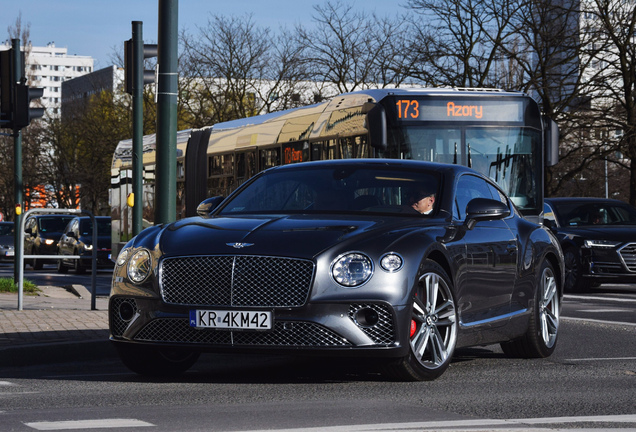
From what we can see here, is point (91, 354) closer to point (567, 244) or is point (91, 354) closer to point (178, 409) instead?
point (178, 409)

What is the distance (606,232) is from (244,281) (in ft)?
44.6

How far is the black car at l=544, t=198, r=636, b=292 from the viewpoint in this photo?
63.6ft

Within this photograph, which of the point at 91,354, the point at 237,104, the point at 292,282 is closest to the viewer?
the point at 292,282

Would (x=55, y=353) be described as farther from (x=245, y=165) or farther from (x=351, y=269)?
(x=245, y=165)

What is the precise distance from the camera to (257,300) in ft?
23.5

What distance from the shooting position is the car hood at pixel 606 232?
64.5 feet

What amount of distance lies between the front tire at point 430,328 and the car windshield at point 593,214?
13.1 metres

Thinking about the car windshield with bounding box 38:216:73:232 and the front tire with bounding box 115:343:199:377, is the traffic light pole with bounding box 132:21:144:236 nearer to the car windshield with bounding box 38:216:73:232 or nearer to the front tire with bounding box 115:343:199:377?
the front tire with bounding box 115:343:199:377

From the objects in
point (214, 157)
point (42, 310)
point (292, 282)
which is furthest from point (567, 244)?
point (292, 282)

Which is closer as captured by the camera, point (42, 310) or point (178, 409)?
point (178, 409)

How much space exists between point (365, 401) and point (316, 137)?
1262 centimetres

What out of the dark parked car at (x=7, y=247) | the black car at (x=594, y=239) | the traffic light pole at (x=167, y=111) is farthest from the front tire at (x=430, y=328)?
the dark parked car at (x=7, y=247)

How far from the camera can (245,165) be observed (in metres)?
21.5

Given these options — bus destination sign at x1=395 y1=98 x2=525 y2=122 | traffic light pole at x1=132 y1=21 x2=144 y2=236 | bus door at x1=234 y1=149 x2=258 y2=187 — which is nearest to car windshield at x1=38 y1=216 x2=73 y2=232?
bus door at x1=234 y1=149 x2=258 y2=187
